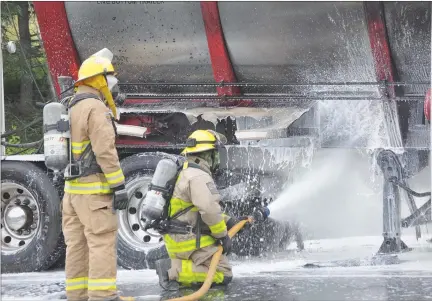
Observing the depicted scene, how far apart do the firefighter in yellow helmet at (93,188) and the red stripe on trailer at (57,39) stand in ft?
4.89

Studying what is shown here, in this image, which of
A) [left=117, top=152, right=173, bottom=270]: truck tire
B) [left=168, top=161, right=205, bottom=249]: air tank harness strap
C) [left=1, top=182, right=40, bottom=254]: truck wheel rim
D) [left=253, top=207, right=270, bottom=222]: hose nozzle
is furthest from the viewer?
[left=1, top=182, right=40, bottom=254]: truck wheel rim

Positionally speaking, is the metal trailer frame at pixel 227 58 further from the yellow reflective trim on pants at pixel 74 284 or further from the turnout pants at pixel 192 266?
the yellow reflective trim on pants at pixel 74 284

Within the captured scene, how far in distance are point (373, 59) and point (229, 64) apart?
45.8 inches

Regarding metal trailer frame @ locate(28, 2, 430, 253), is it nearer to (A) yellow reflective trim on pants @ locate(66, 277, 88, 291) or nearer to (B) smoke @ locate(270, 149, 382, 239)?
(B) smoke @ locate(270, 149, 382, 239)

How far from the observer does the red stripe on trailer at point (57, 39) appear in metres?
6.70

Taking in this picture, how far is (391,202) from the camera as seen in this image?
643cm

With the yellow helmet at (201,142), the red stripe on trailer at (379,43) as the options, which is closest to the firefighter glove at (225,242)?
the yellow helmet at (201,142)

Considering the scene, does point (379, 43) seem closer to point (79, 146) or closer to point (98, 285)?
Result: point (79, 146)

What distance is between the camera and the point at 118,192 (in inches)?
203

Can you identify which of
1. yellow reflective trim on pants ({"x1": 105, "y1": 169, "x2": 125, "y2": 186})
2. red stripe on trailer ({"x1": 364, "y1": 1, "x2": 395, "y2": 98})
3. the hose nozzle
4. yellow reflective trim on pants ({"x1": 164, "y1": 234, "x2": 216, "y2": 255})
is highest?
red stripe on trailer ({"x1": 364, "y1": 1, "x2": 395, "y2": 98})

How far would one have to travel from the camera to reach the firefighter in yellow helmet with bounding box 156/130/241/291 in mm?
5453

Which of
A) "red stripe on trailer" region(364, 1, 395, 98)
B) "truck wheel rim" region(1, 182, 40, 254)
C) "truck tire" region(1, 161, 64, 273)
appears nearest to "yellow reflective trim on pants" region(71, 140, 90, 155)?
"truck tire" region(1, 161, 64, 273)

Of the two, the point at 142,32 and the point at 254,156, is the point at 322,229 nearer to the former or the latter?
the point at 254,156

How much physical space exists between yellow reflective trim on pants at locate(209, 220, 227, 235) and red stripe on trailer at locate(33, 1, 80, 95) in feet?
6.95
